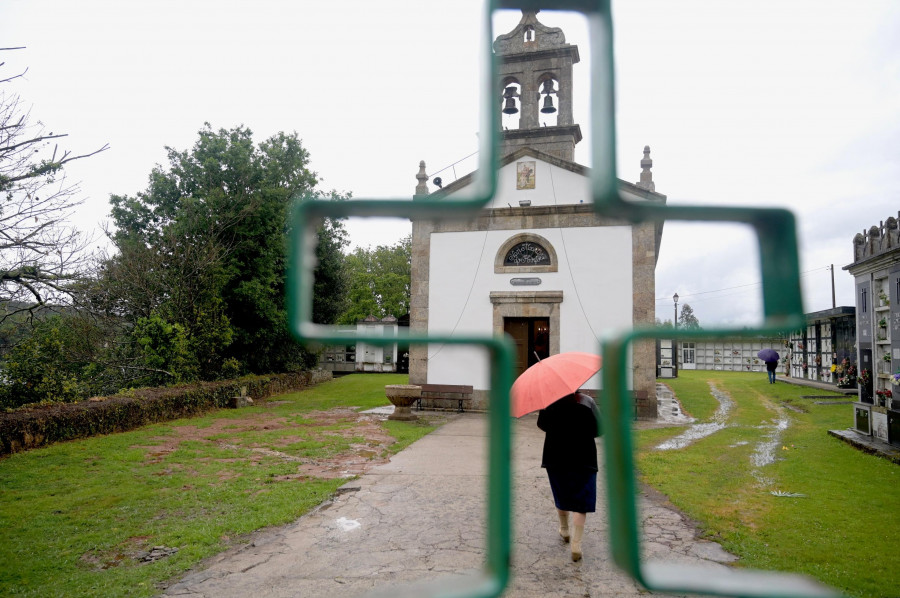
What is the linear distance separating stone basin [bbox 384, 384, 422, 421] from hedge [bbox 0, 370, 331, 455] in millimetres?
5266

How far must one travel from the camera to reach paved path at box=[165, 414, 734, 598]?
4.30 meters

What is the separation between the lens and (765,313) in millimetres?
589

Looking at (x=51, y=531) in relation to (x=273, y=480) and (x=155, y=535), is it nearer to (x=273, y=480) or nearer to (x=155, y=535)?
(x=155, y=535)

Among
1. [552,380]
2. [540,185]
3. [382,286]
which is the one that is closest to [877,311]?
[540,185]

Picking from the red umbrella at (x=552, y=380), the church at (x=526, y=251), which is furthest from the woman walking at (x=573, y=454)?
the church at (x=526, y=251)

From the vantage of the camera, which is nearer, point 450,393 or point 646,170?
point 646,170

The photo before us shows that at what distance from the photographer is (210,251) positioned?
14391 millimetres

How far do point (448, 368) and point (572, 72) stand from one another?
29.4 feet

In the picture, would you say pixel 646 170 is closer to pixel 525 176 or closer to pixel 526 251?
pixel 525 176

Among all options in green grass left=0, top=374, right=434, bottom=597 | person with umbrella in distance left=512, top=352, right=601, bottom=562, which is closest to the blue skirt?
person with umbrella in distance left=512, top=352, right=601, bottom=562

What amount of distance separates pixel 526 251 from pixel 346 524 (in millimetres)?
7890

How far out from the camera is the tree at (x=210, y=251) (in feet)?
46.9

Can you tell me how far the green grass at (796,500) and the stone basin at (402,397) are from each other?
16.7 ft

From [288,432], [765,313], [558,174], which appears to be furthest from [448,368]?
[765,313]
